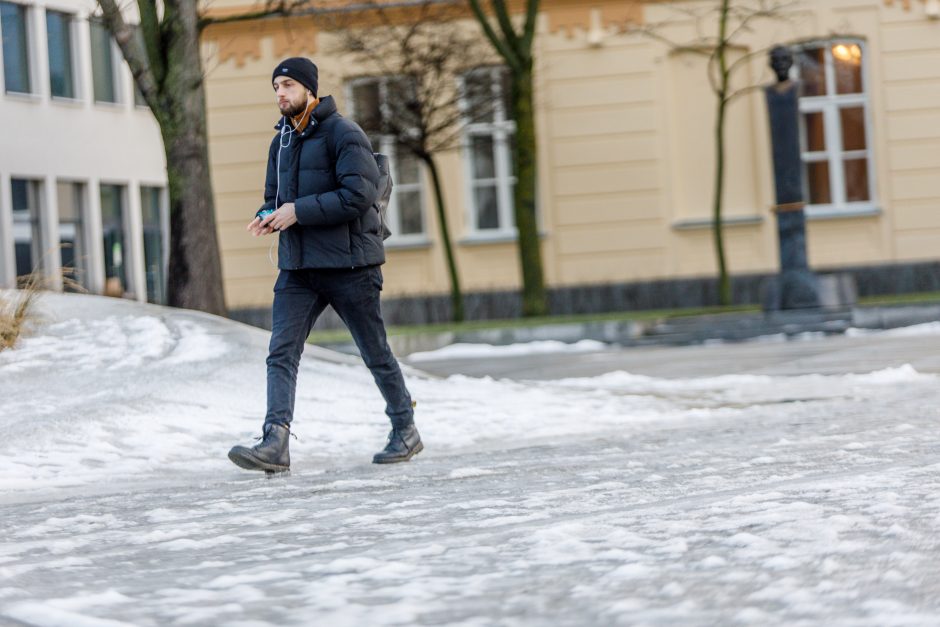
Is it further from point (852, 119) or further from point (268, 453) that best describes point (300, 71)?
point (852, 119)

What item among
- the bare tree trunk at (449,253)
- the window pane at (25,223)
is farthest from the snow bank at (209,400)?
the window pane at (25,223)

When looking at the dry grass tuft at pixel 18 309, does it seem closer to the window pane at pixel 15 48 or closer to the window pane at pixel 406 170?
the window pane at pixel 406 170

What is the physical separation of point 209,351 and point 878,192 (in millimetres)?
18568

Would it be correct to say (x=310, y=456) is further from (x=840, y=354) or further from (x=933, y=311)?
(x=933, y=311)

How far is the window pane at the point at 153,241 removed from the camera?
4078 centimetres

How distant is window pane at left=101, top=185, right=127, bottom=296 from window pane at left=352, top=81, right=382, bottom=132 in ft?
38.9

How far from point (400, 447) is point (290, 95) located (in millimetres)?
1701

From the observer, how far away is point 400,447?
8766 mm

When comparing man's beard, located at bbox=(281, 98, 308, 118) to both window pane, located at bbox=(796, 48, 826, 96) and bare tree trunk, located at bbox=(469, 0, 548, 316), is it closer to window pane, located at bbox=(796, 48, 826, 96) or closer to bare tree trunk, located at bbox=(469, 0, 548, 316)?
bare tree trunk, located at bbox=(469, 0, 548, 316)

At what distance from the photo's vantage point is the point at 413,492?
288 inches

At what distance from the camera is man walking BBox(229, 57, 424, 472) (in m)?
8.25

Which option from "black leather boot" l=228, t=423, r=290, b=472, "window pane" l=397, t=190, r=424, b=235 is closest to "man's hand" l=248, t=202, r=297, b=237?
"black leather boot" l=228, t=423, r=290, b=472

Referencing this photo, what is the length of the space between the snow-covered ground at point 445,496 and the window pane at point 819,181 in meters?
15.8

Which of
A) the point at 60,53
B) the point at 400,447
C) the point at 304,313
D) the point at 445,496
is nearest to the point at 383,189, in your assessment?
the point at 304,313
